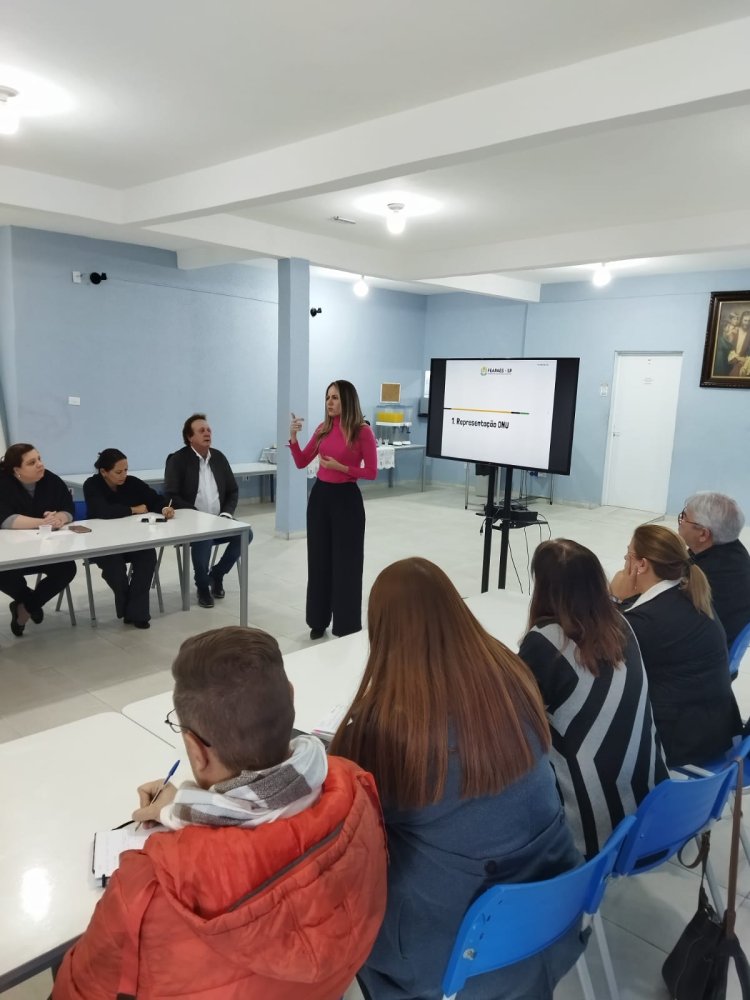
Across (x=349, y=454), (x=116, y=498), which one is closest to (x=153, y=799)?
(x=349, y=454)

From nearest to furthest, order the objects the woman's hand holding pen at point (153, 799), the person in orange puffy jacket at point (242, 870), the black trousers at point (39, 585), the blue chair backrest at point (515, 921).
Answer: the person in orange puffy jacket at point (242, 870) < the blue chair backrest at point (515, 921) < the woman's hand holding pen at point (153, 799) < the black trousers at point (39, 585)

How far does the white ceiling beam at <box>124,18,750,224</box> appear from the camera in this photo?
274cm

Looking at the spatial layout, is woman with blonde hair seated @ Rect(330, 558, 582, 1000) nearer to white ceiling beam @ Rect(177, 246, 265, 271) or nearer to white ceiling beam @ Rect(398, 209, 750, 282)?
white ceiling beam @ Rect(398, 209, 750, 282)

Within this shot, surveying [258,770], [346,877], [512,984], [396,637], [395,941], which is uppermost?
[396,637]

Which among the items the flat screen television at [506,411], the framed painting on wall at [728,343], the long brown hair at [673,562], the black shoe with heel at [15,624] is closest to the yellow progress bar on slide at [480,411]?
the flat screen television at [506,411]

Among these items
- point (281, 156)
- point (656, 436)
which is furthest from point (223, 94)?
point (656, 436)

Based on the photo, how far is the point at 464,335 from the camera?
10.3m

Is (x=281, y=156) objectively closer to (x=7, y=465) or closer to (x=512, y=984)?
(x=7, y=465)

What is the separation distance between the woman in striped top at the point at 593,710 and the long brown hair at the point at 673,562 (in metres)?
0.43

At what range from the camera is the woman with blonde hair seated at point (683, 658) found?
1970mm

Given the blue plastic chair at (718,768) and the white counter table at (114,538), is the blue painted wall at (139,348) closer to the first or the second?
the white counter table at (114,538)

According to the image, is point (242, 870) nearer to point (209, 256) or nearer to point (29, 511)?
point (29, 511)

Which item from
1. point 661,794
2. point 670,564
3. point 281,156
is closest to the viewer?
point 661,794

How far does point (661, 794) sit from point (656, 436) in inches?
311
